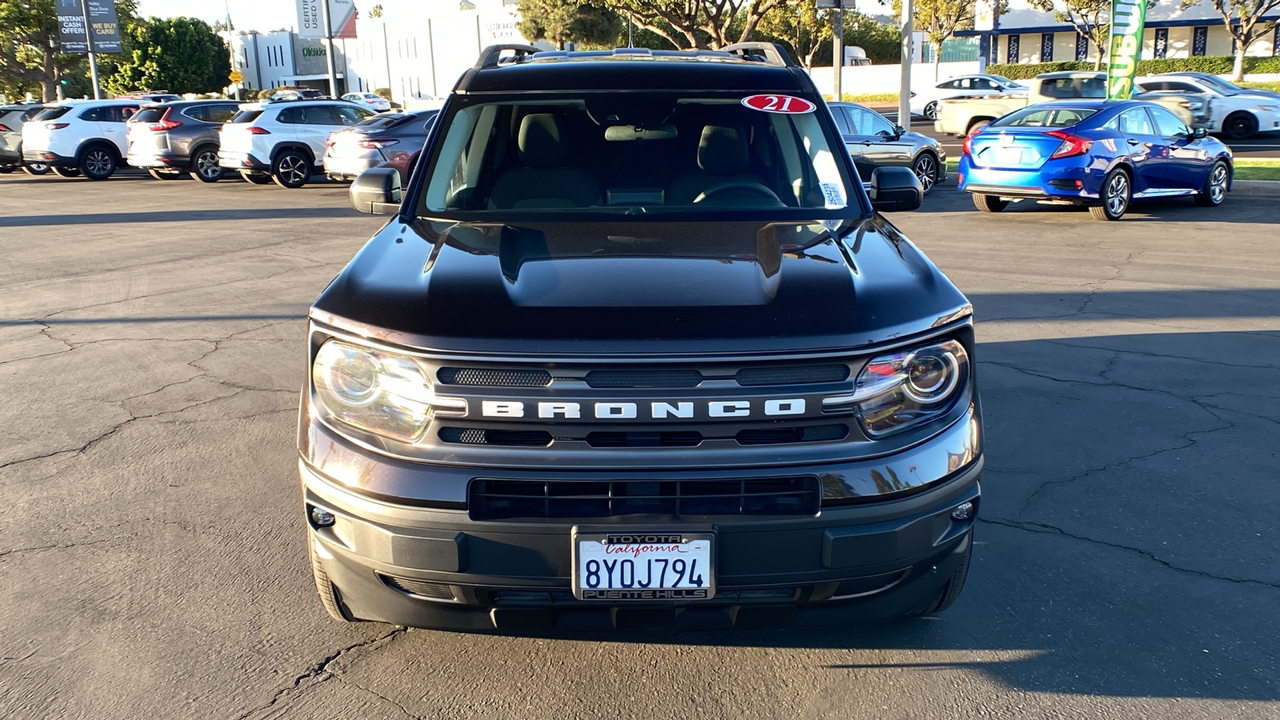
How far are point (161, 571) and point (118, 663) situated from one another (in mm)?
693

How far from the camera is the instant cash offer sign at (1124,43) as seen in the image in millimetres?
19234

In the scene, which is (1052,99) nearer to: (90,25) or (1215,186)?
(1215,186)

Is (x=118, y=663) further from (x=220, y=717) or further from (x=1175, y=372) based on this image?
(x=1175, y=372)

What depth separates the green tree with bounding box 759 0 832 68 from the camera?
5194 cm

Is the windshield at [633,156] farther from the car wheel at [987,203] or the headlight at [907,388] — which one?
the car wheel at [987,203]

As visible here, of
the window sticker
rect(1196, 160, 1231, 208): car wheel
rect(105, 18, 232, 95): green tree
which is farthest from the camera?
rect(105, 18, 232, 95): green tree

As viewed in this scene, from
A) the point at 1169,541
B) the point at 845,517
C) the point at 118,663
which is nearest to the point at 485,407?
the point at 845,517

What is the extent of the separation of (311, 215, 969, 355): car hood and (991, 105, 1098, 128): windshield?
11.5 m

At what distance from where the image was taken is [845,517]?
104 inches

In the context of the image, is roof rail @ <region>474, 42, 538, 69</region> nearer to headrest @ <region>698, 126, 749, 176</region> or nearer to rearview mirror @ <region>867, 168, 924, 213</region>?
headrest @ <region>698, 126, 749, 176</region>

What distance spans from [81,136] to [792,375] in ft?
81.1

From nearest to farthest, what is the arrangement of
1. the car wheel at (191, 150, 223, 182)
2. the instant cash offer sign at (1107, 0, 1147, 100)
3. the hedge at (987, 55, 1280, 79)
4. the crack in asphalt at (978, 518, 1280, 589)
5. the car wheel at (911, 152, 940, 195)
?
the crack in asphalt at (978, 518, 1280, 589), the car wheel at (911, 152, 940, 195), the instant cash offer sign at (1107, 0, 1147, 100), the car wheel at (191, 150, 223, 182), the hedge at (987, 55, 1280, 79)

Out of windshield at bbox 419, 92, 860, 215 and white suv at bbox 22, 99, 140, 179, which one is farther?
white suv at bbox 22, 99, 140, 179

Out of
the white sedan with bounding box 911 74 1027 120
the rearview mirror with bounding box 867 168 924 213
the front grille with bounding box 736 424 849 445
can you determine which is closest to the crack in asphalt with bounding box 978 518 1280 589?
the rearview mirror with bounding box 867 168 924 213
